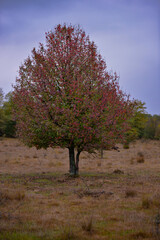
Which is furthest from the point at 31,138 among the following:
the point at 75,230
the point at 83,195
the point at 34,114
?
the point at 75,230

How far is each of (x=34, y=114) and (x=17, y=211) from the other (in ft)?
24.6

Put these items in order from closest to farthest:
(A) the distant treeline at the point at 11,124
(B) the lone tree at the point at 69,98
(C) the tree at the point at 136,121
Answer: (B) the lone tree at the point at 69,98 < (C) the tree at the point at 136,121 < (A) the distant treeline at the point at 11,124

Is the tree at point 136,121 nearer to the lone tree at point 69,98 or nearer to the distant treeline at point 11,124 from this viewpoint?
the distant treeline at point 11,124

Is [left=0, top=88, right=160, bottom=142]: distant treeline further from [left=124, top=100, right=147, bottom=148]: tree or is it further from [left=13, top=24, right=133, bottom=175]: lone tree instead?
[left=13, top=24, right=133, bottom=175]: lone tree

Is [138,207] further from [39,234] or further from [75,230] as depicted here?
[39,234]

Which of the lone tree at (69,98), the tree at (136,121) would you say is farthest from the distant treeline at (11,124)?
the lone tree at (69,98)

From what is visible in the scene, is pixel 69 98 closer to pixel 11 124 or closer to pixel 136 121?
pixel 136 121

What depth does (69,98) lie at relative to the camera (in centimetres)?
1357

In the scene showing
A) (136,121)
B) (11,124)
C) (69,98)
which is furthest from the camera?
(11,124)

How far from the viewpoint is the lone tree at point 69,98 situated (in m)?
13.5

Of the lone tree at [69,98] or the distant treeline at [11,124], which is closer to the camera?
the lone tree at [69,98]

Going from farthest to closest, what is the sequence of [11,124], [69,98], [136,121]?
[11,124] < [136,121] < [69,98]

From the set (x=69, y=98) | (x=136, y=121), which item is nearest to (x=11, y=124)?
(x=136, y=121)

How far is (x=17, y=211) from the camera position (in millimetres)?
7445
